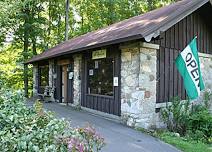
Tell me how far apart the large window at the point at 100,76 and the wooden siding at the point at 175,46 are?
5.99ft

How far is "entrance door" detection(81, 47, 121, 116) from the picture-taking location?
9492mm

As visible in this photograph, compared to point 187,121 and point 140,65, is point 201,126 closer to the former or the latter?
point 187,121

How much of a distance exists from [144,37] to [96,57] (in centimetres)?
344

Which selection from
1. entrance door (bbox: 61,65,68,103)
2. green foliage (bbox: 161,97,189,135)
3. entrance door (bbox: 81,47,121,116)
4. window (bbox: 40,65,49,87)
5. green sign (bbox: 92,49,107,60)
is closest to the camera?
green foliage (bbox: 161,97,189,135)

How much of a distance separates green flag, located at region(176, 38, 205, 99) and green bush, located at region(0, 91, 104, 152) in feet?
20.4

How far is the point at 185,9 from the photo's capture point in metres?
8.75

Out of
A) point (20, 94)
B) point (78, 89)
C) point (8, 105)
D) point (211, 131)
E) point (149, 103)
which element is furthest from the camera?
point (78, 89)

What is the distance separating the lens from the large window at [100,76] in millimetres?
9961

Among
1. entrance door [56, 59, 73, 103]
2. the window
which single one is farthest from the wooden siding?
the window

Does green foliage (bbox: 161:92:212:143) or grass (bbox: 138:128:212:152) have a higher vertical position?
green foliage (bbox: 161:92:212:143)

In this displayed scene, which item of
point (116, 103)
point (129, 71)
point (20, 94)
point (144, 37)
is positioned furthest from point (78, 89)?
point (20, 94)

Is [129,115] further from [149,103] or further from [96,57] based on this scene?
[96,57]

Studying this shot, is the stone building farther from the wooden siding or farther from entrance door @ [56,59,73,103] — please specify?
entrance door @ [56,59,73,103]

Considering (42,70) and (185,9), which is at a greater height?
(185,9)
